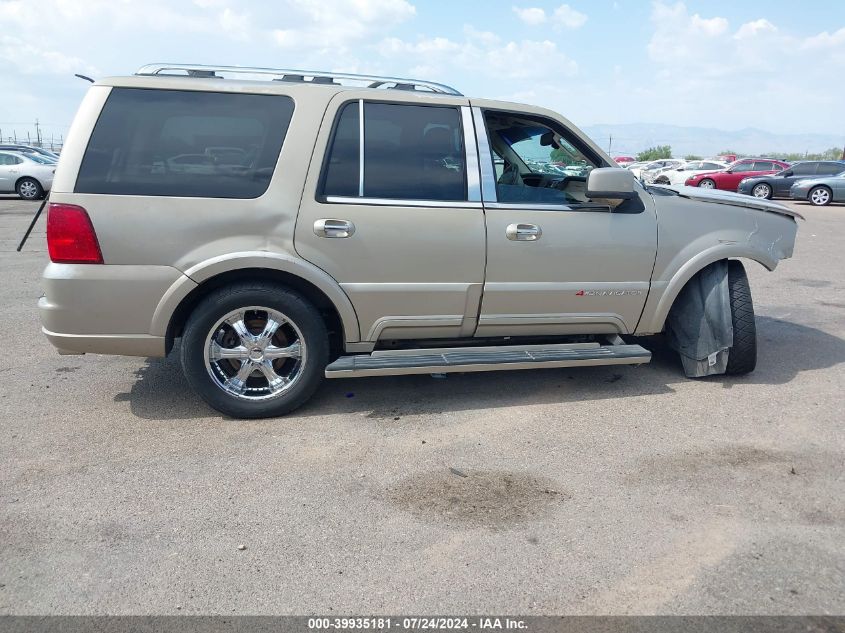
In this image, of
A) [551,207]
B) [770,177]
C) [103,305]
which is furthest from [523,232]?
[770,177]

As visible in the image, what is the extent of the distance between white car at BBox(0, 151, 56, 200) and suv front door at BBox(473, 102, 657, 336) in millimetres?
17874

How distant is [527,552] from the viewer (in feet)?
9.47

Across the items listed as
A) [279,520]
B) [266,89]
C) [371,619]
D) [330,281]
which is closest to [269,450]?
[279,520]

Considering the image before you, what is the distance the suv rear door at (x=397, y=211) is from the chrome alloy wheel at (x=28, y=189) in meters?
18.2

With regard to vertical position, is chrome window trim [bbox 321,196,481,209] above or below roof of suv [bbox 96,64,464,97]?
below

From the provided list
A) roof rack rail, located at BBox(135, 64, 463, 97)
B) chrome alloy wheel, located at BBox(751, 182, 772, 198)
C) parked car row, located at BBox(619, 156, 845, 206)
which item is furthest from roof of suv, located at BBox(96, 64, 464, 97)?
chrome alloy wheel, located at BBox(751, 182, 772, 198)

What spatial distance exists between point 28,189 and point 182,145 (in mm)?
17993

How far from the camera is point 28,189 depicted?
19000 millimetres

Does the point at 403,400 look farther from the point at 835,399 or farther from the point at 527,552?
the point at 835,399

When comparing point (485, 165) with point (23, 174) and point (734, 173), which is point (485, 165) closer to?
point (23, 174)

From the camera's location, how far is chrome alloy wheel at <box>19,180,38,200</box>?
1895 centimetres

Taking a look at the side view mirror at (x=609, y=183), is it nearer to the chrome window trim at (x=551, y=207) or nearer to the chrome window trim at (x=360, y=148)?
the chrome window trim at (x=551, y=207)

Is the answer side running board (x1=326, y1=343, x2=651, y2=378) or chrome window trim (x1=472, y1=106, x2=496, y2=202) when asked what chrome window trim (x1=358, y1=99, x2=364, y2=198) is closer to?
chrome window trim (x1=472, y1=106, x2=496, y2=202)

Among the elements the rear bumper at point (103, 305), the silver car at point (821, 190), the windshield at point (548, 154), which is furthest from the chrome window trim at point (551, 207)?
the silver car at point (821, 190)
